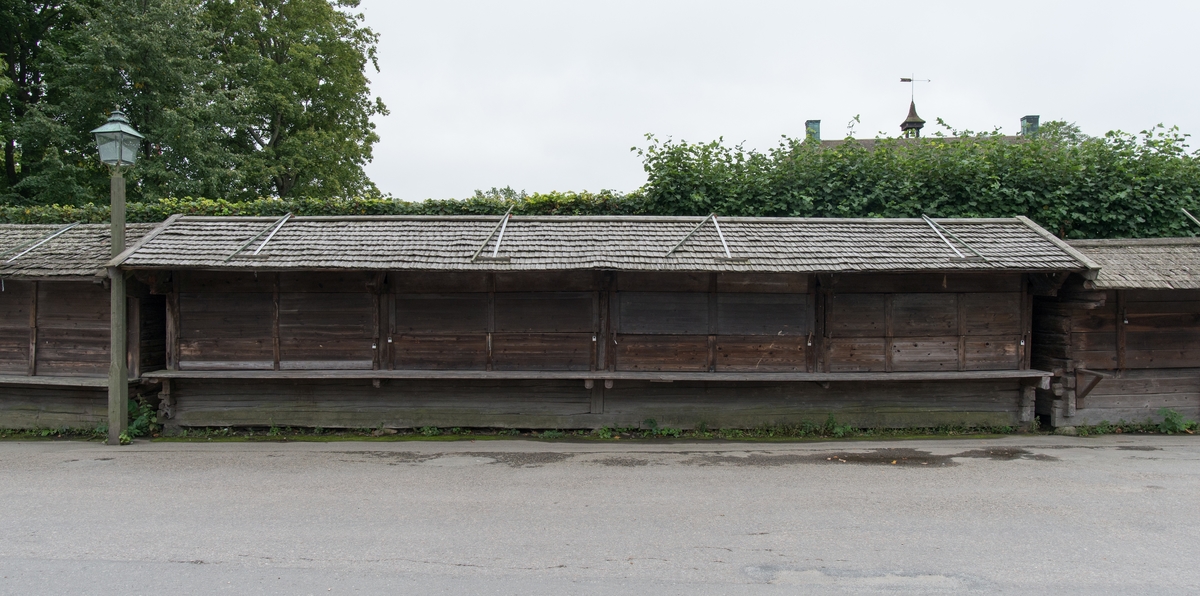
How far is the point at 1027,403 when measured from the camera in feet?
31.7

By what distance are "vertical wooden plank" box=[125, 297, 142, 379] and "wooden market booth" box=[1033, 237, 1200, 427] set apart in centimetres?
1382

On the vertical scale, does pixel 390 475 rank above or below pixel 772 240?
below

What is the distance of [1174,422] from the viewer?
9.65 m

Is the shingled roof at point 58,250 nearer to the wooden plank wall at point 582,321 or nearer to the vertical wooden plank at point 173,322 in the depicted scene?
the vertical wooden plank at point 173,322

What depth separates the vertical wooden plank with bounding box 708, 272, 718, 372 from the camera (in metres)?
9.38

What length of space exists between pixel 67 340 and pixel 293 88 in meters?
14.4

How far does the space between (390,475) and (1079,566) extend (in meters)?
6.76

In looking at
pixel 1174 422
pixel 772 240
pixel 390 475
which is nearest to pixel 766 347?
pixel 772 240

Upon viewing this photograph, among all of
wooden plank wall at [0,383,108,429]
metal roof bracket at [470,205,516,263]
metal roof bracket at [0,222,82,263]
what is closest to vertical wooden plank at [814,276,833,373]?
metal roof bracket at [470,205,516,263]

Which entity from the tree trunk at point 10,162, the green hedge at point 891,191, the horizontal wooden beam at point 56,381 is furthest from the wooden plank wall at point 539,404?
the tree trunk at point 10,162

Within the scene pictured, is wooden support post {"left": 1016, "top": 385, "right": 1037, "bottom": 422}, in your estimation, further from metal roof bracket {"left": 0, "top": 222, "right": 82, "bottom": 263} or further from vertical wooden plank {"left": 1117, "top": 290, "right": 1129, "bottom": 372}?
metal roof bracket {"left": 0, "top": 222, "right": 82, "bottom": 263}

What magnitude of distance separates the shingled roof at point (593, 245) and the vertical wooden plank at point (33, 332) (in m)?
2.29

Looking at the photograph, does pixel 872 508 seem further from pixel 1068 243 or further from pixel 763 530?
pixel 1068 243

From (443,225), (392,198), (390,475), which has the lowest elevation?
(390,475)
